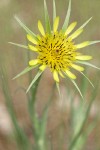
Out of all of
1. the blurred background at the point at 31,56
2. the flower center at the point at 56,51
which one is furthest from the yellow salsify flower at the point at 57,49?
the blurred background at the point at 31,56

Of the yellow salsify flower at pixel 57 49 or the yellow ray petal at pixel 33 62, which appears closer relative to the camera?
the yellow ray petal at pixel 33 62

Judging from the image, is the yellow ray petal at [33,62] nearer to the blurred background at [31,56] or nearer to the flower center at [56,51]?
the flower center at [56,51]

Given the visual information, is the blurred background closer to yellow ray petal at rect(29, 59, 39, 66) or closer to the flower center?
the flower center

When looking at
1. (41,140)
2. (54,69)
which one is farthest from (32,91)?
(41,140)

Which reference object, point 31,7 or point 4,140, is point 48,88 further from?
point 31,7

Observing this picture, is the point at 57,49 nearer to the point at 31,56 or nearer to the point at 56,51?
the point at 56,51

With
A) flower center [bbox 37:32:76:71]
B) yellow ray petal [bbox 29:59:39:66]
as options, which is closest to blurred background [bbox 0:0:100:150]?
flower center [bbox 37:32:76:71]

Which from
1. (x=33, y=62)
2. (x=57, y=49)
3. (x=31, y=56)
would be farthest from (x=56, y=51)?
(x=31, y=56)
